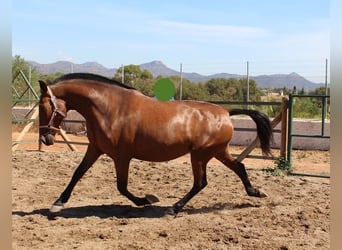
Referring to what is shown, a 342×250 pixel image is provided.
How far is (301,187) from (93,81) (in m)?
3.50

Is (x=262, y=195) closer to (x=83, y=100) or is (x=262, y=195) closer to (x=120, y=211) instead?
(x=120, y=211)

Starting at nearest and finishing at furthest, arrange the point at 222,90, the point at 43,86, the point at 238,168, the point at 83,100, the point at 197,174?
1. the point at 43,86
2. the point at 83,100
3. the point at 197,174
4. the point at 238,168
5. the point at 222,90

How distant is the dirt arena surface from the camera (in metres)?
3.64

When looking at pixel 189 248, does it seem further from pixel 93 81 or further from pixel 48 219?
pixel 93 81

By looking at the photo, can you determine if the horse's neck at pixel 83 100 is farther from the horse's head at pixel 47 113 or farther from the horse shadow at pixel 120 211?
the horse shadow at pixel 120 211

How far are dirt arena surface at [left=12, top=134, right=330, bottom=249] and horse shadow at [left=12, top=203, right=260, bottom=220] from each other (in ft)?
0.04

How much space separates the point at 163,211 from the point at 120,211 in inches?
20.6

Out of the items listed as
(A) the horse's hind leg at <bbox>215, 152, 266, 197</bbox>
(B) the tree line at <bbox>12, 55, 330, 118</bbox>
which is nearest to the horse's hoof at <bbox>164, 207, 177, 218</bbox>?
(A) the horse's hind leg at <bbox>215, 152, 266, 197</bbox>

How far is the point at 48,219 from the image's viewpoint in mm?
4344

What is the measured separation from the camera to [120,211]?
475 cm

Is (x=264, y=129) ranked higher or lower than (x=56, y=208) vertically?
higher

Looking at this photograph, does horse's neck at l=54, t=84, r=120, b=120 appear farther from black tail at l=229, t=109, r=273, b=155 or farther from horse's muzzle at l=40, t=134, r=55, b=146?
black tail at l=229, t=109, r=273, b=155

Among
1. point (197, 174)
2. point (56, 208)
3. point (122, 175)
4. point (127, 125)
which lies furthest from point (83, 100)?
point (197, 174)

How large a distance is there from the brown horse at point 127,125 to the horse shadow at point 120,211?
0.11 meters
